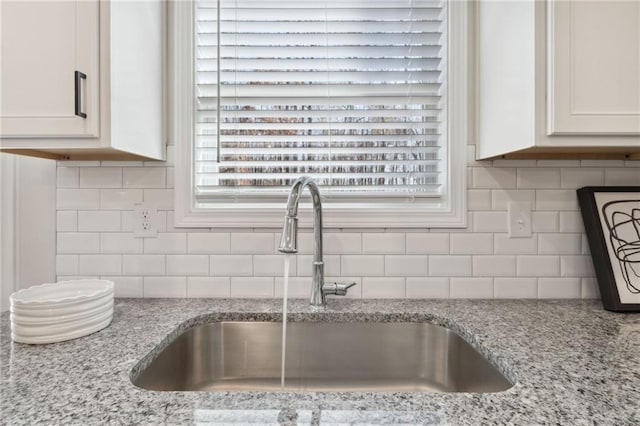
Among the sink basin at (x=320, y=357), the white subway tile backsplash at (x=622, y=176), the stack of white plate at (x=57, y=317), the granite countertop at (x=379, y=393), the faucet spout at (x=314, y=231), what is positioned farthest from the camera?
the white subway tile backsplash at (x=622, y=176)

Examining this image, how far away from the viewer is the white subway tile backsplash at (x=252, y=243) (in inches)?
49.1

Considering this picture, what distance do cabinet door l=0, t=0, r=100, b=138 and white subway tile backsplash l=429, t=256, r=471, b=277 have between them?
1.11 m

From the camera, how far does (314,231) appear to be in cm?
111

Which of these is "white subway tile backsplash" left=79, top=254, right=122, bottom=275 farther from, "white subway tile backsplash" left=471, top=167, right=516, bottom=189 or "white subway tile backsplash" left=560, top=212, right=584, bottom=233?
"white subway tile backsplash" left=560, top=212, right=584, bottom=233

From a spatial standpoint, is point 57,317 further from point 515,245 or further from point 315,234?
point 515,245

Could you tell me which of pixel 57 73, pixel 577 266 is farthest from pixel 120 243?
pixel 577 266

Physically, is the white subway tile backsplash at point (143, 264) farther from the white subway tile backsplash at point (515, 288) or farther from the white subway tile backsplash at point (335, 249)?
the white subway tile backsplash at point (515, 288)

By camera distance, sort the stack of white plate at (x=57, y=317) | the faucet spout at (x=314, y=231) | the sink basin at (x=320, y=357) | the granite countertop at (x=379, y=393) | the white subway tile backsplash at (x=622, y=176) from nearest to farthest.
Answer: the granite countertop at (x=379, y=393), the stack of white plate at (x=57, y=317), the faucet spout at (x=314, y=231), the sink basin at (x=320, y=357), the white subway tile backsplash at (x=622, y=176)

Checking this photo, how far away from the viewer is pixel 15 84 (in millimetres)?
913

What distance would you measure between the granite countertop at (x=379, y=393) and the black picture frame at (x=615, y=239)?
0.25ft

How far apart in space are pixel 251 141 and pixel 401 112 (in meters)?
0.55

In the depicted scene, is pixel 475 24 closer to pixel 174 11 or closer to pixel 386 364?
pixel 174 11

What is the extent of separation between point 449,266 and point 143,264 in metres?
1.07

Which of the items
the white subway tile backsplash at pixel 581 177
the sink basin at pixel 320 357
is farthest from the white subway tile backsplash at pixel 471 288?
the white subway tile backsplash at pixel 581 177
